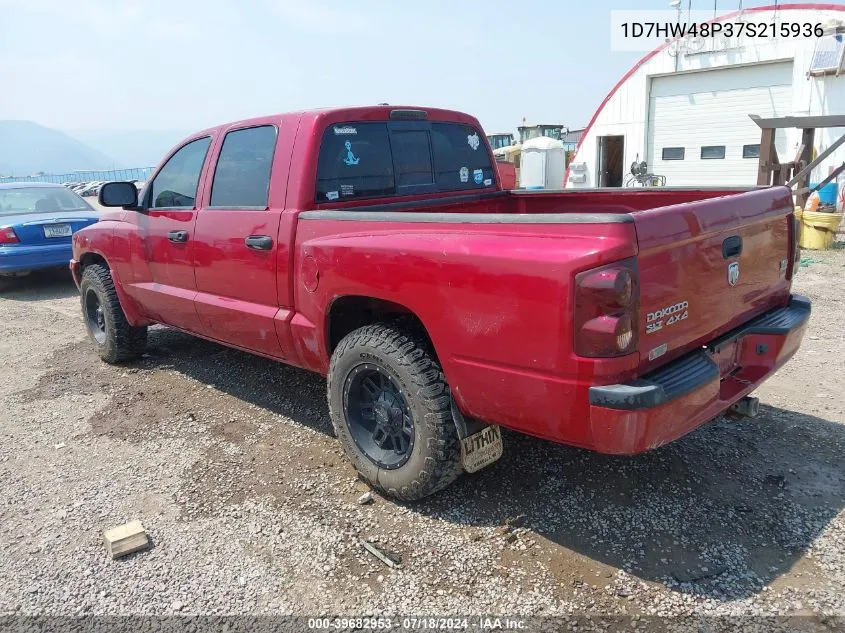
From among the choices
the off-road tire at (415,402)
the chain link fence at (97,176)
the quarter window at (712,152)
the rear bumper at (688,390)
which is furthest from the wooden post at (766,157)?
the chain link fence at (97,176)

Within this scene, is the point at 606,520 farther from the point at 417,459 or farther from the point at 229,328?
the point at 229,328

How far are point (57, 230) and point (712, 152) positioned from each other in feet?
50.2

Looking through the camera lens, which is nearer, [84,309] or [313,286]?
[313,286]

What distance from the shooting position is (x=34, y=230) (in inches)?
350

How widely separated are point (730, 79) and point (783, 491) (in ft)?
51.5

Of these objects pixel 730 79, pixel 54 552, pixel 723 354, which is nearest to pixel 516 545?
pixel 723 354

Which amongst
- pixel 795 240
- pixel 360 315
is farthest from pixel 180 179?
pixel 795 240

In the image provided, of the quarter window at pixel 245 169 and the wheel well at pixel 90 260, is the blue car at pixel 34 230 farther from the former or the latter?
the quarter window at pixel 245 169

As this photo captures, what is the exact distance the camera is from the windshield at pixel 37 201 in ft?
31.9

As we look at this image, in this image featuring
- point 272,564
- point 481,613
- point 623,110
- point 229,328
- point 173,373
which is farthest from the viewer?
point 623,110

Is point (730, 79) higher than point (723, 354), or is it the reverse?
point (730, 79)

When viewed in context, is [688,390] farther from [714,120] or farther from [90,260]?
[714,120]

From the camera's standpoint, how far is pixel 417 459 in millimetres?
3068

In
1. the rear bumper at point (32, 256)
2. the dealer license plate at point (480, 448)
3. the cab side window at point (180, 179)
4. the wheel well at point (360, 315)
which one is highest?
the cab side window at point (180, 179)
